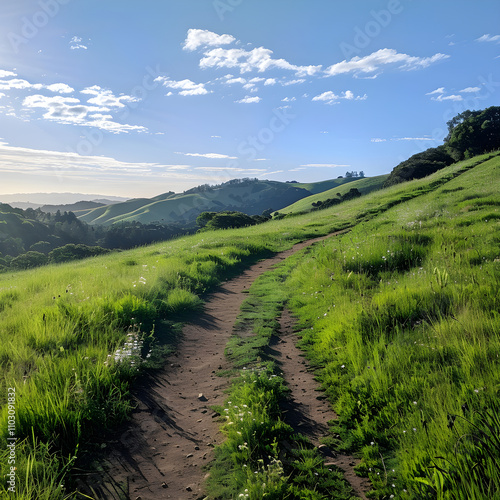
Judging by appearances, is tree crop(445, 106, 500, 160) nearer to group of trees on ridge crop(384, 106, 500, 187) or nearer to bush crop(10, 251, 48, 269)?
group of trees on ridge crop(384, 106, 500, 187)

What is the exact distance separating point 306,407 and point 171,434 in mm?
1976

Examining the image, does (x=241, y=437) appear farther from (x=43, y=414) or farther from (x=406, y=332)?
(x=406, y=332)

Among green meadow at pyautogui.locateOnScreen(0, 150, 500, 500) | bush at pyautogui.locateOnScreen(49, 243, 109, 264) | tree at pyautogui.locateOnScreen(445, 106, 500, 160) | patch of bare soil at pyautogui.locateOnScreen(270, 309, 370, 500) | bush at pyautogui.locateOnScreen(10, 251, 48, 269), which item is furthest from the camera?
tree at pyautogui.locateOnScreen(445, 106, 500, 160)

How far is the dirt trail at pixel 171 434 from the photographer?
12.7ft

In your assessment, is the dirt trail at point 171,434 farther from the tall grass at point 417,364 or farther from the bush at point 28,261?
the bush at point 28,261

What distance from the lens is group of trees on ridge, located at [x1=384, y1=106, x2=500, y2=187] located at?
55.5m

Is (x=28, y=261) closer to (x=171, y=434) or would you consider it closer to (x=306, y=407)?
(x=171, y=434)

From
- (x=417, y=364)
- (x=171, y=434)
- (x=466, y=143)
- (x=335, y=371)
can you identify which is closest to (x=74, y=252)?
(x=171, y=434)

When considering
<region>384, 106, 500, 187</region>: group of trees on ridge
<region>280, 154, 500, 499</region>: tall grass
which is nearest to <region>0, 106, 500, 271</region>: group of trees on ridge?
<region>384, 106, 500, 187</region>: group of trees on ridge

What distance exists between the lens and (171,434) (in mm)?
4824

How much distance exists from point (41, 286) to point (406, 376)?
37.5 ft

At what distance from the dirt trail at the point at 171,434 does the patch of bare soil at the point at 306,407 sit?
7 cm

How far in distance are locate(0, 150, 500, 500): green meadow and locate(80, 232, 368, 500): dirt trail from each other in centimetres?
28

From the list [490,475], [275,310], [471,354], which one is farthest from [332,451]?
[275,310]
